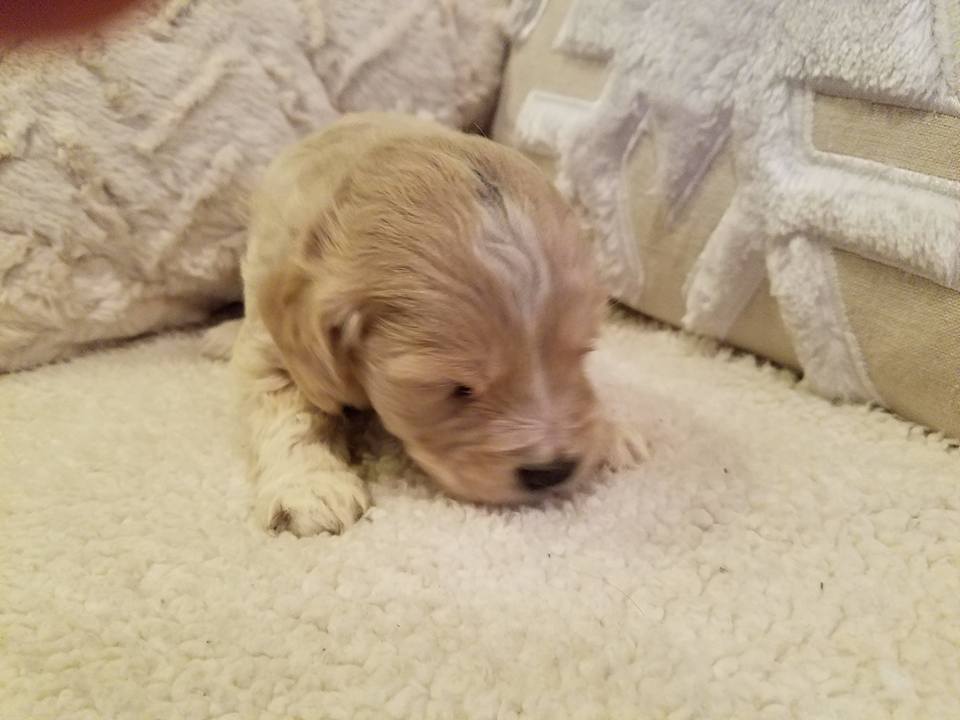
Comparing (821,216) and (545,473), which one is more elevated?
(821,216)

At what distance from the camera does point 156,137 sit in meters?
2.17

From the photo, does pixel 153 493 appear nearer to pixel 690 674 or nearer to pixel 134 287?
pixel 134 287

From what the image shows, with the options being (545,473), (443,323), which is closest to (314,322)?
(443,323)

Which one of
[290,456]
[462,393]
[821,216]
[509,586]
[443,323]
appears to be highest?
[821,216]

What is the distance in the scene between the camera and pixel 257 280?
1.78m

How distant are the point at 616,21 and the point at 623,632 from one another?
166cm

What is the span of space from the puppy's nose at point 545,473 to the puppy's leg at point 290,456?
0.31m

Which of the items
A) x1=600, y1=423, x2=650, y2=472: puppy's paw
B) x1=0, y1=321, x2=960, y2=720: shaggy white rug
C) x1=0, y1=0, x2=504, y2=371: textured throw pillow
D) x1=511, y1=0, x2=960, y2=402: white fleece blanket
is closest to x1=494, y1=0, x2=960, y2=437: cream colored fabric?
x1=511, y1=0, x2=960, y2=402: white fleece blanket

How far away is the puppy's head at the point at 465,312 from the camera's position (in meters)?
1.44

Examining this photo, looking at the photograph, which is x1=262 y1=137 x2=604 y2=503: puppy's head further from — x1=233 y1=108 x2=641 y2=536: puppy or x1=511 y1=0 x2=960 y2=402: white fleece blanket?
x1=511 y1=0 x2=960 y2=402: white fleece blanket

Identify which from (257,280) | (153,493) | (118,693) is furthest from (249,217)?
(118,693)

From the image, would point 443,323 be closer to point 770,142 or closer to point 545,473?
point 545,473

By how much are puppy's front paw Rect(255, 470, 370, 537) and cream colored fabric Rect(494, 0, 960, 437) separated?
1.07 m

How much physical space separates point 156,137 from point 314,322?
989 mm
